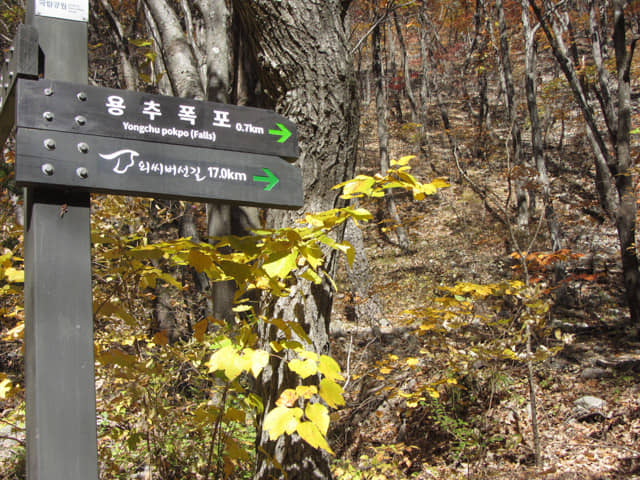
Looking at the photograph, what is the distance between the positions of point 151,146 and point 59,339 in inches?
25.0

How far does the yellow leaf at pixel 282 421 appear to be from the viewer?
4.64ft

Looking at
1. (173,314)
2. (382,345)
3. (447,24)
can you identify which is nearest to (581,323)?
(382,345)

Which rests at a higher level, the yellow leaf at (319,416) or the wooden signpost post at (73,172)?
the wooden signpost post at (73,172)

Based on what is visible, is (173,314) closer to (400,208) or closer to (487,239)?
(487,239)

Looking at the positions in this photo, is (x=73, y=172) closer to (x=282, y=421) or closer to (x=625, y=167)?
(x=282, y=421)

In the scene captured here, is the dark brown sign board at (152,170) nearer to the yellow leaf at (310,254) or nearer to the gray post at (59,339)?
the gray post at (59,339)

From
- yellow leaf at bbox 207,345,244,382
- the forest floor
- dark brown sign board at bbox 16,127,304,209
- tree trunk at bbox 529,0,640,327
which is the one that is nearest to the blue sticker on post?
dark brown sign board at bbox 16,127,304,209

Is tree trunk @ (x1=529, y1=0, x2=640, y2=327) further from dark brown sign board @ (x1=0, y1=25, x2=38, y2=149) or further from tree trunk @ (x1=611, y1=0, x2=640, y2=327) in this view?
dark brown sign board @ (x1=0, y1=25, x2=38, y2=149)

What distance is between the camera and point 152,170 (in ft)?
4.78

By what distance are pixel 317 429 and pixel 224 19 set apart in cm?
402

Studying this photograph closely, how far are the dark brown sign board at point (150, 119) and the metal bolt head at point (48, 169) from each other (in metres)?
0.12

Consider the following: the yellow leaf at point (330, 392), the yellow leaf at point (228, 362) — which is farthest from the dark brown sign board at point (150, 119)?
the yellow leaf at point (330, 392)

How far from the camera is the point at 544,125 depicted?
16828 mm

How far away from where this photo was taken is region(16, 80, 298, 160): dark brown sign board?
1.35m
